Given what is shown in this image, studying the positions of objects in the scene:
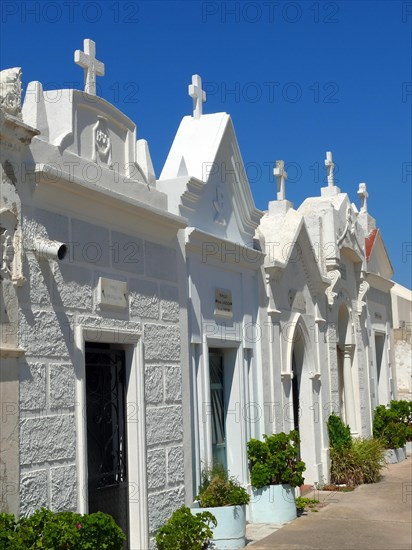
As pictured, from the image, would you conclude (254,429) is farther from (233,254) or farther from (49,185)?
(49,185)

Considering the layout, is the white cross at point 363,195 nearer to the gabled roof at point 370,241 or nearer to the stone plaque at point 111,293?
the gabled roof at point 370,241

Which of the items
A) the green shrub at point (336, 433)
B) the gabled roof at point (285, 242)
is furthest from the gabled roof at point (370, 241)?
the green shrub at point (336, 433)

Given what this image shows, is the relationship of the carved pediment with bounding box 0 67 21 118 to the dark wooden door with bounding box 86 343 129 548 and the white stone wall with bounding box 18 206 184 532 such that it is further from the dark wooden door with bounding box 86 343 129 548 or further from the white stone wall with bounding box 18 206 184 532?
the dark wooden door with bounding box 86 343 129 548

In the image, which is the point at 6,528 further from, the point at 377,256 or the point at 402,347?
the point at 402,347

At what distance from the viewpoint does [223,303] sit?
11070 millimetres

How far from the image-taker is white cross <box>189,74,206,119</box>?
11.6 metres

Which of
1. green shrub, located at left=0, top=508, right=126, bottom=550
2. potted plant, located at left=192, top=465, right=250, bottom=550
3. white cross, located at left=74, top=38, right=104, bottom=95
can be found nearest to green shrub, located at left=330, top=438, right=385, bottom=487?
potted plant, located at left=192, top=465, right=250, bottom=550

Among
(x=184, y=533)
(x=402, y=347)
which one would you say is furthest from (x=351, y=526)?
(x=402, y=347)

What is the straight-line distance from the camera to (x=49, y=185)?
7.48 m

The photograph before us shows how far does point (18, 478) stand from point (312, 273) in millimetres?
8808

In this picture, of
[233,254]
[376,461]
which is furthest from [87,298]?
[376,461]

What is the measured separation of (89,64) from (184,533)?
496 cm

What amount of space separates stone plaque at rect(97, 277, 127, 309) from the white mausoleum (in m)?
0.02

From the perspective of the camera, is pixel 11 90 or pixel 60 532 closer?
pixel 60 532
